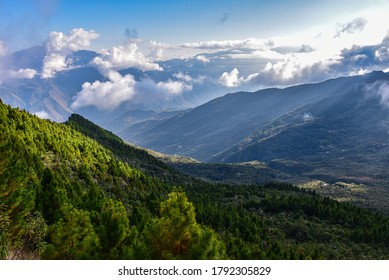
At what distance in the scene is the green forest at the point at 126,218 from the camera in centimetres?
3181

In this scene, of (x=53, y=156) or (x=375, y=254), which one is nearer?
(x=375, y=254)

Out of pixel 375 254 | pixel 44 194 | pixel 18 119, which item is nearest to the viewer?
pixel 44 194

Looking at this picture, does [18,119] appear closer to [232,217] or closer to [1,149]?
[232,217]

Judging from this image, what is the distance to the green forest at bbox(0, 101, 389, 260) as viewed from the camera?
104ft

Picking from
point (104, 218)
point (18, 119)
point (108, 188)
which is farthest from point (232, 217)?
point (104, 218)

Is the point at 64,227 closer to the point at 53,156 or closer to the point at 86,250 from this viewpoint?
the point at 86,250

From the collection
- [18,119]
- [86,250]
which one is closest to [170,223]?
[86,250]

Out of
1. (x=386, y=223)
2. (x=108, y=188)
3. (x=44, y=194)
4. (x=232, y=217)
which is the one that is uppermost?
(x=44, y=194)

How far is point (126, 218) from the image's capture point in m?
41.6

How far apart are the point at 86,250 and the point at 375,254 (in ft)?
336
